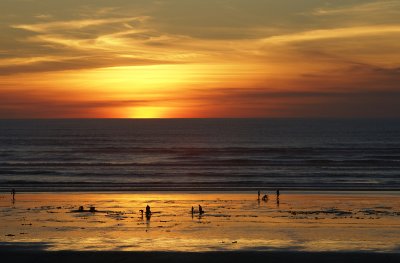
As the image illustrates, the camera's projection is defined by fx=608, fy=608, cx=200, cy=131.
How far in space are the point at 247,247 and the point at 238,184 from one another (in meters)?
32.5

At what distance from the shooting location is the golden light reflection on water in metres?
28.7

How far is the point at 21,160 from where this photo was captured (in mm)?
96375

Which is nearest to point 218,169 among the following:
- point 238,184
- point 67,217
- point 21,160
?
point 238,184

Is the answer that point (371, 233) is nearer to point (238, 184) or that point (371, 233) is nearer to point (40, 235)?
point (40, 235)

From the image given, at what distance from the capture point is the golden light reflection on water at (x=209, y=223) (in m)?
28.7

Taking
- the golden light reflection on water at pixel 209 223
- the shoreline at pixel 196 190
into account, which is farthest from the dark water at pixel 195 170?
the golden light reflection on water at pixel 209 223
